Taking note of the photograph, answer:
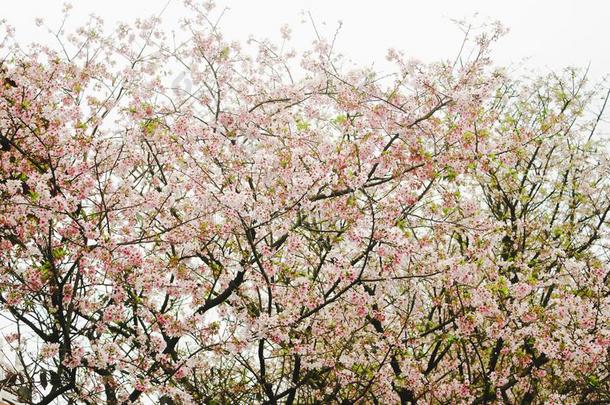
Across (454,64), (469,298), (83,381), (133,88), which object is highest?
(454,64)

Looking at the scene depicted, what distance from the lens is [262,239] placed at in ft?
24.7

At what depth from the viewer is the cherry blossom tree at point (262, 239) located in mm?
6988

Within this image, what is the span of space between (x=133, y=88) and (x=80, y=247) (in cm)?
297

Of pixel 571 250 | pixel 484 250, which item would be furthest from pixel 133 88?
pixel 571 250

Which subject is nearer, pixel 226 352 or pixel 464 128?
pixel 226 352

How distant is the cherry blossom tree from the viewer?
6988 millimetres

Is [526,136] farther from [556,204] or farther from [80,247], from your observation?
[80,247]

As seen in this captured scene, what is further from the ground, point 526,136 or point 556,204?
point 556,204

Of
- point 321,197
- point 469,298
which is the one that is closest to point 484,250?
point 469,298

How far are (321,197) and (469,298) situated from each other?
2391 millimetres

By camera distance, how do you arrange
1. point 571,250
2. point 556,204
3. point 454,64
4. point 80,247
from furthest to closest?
1. point 556,204
2. point 571,250
3. point 454,64
4. point 80,247

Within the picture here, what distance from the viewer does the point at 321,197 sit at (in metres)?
7.43

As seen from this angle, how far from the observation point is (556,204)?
38.7ft

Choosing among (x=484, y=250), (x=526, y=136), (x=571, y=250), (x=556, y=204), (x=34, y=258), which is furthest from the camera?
(x=556, y=204)
